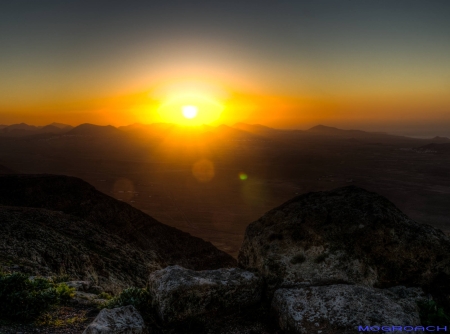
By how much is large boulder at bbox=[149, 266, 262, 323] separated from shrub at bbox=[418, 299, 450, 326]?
3.09 metres

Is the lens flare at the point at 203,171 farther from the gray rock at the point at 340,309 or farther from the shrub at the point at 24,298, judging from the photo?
the gray rock at the point at 340,309

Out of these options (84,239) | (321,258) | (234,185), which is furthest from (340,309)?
(234,185)

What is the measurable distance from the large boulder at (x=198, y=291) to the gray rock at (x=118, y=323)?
0.56 metres

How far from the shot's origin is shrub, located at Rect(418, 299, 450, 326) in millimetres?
5366

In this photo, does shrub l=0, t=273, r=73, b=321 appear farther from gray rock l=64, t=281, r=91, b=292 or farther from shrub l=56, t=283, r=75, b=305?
gray rock l=64, t=281, r=91, b=292

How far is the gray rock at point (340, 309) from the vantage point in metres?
4.98

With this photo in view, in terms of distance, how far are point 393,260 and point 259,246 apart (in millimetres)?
2957

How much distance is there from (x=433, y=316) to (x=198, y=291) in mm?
4366

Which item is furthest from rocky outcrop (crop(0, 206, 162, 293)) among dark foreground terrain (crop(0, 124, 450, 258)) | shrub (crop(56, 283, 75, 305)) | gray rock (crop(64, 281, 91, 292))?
dark foreground terrain (crop(0, 124, 450, 258))

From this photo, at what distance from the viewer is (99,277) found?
714 inches

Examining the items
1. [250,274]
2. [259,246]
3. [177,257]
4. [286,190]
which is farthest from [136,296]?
[286,190]

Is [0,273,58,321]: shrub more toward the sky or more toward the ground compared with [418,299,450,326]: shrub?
more toward the ground

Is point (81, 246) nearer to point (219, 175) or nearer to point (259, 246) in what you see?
point (259, 246)

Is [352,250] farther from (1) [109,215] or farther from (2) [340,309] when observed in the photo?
(1) [109,215]
